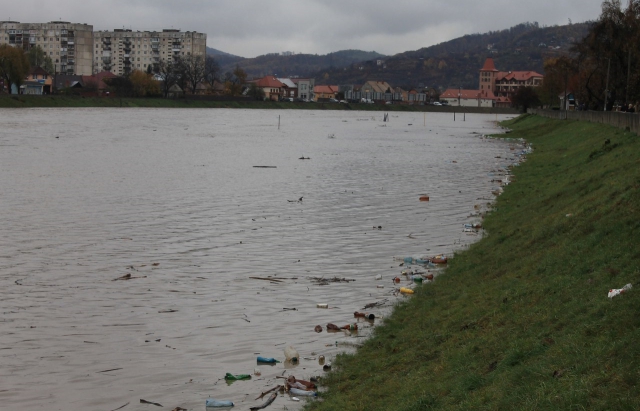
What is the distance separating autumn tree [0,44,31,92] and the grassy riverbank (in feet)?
448

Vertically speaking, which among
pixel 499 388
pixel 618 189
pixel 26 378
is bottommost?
pixel 26 378

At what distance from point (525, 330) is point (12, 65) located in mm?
144532

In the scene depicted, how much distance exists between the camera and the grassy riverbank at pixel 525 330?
8.75 meters

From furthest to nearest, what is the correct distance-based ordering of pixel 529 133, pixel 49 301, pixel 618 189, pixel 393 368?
pixel 529 133 < pixel 618 189 < pixel 49 301 < pixel 393 368

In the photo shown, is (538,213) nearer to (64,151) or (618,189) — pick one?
(618,189)

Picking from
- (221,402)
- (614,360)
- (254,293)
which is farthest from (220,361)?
(614,360)

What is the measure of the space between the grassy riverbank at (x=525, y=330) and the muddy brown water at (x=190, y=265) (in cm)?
116

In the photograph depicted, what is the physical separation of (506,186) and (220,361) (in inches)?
932

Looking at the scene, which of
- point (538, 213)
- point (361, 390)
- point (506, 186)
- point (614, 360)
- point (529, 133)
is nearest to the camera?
point (614, 360)

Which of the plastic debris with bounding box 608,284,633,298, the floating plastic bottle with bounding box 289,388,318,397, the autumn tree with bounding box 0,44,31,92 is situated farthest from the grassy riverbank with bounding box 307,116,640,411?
the autumn tree with bounding box 0,44,31,92

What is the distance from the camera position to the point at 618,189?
18219mm

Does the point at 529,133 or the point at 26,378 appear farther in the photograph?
the point at 529,133

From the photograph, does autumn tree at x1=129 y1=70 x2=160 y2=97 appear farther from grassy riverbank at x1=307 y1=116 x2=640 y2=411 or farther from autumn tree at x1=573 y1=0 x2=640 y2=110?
grassy riverbank at x1=307 y1=116 x2=640 y2=411

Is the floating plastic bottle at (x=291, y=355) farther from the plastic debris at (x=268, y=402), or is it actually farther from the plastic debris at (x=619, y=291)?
the plastic debris at (x=619, y=291)
